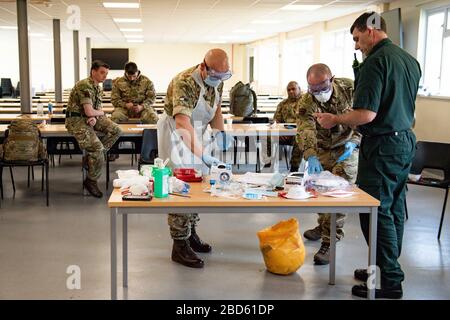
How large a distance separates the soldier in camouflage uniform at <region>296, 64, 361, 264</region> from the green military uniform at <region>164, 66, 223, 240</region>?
0.66m

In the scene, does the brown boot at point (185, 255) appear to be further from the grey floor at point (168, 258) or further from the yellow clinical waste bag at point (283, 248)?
the yellow clinical waste bag at point (283, 248)

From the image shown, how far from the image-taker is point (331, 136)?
399 centimetres

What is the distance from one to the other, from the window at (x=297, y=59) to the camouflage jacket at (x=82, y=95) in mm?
11290

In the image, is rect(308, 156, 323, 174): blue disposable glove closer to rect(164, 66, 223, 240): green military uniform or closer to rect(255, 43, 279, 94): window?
rect(164, 66, 223, 240): green military uniform

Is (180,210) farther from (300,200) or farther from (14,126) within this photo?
(14,126)

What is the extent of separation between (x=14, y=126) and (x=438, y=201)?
4576mm

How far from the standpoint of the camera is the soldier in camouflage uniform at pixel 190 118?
3.55 metres

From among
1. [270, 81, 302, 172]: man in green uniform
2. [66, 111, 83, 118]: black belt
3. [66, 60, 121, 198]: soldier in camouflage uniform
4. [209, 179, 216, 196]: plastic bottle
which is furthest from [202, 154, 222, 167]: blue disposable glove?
[270, 81, 302, 172]: man in green uniform

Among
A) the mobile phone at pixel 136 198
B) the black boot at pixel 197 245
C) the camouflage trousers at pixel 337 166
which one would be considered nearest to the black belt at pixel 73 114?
the black boot at pixel 197 245

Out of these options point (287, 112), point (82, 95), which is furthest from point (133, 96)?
point (287, 112)

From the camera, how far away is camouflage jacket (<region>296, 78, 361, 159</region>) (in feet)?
12.9

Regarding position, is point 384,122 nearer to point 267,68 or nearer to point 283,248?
point 283,248

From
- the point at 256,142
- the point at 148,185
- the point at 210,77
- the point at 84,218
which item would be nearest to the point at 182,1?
the point at 256,142
